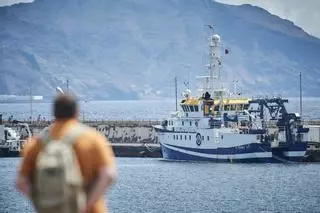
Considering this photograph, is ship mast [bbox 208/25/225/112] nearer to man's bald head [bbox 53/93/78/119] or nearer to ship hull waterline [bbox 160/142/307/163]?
ship hull waterline [bbox 160/142/307/163]

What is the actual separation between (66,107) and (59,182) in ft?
2.00

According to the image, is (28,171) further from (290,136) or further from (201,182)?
(290,136)

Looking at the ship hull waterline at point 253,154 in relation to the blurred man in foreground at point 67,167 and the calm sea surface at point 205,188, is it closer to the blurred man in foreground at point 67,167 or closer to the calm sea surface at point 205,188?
the calm sea surface at point 205,188

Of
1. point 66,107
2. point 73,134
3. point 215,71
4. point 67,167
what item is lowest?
point 67,167

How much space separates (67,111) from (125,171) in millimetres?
64069

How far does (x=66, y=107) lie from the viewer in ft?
24.1

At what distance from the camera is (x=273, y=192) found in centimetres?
5628

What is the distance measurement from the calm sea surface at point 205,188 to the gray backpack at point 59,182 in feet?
131

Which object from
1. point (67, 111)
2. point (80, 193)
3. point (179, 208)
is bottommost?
point (179, 208)

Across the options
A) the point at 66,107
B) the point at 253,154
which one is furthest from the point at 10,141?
the point at 66,107

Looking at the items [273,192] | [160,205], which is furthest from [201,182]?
[160,205]

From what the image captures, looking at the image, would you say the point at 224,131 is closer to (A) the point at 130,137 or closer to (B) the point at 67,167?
(A) the point at 130,137

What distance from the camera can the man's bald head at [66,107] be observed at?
287 inches

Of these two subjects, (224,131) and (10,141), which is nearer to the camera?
(224,131)
